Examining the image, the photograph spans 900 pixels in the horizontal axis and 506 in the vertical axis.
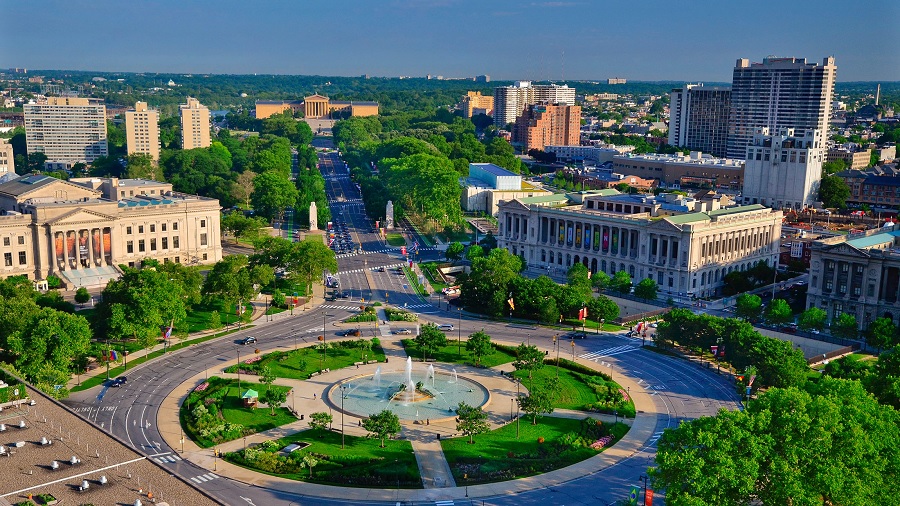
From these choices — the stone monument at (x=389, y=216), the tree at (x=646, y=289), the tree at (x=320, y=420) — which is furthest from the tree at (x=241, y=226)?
the tree at (x=320, y=420)

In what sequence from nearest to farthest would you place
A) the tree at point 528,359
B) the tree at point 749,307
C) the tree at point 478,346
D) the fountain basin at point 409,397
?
the fountain basin at point 409,397 < the tree at point 528,359 < the tree at point 478,346 < the tree at point 749,307

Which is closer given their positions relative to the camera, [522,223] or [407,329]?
[407,329]

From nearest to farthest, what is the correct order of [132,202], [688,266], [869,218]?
[688,266], [132,202], [869,218]

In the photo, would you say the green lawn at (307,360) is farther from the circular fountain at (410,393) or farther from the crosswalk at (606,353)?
the crosswalk at (606,353)

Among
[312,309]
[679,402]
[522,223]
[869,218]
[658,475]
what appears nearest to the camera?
[658,475]

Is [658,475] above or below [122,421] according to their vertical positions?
above

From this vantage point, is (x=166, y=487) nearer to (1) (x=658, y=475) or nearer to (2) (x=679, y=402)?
(1) (x=658, y=475)

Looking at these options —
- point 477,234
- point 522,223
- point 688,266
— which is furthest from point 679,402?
point 477,234

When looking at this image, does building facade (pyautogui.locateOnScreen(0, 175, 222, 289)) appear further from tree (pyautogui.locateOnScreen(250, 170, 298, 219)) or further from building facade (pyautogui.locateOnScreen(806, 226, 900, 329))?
building facade (pyautogui.locateOnScreen(806, 226, 900, 329))
